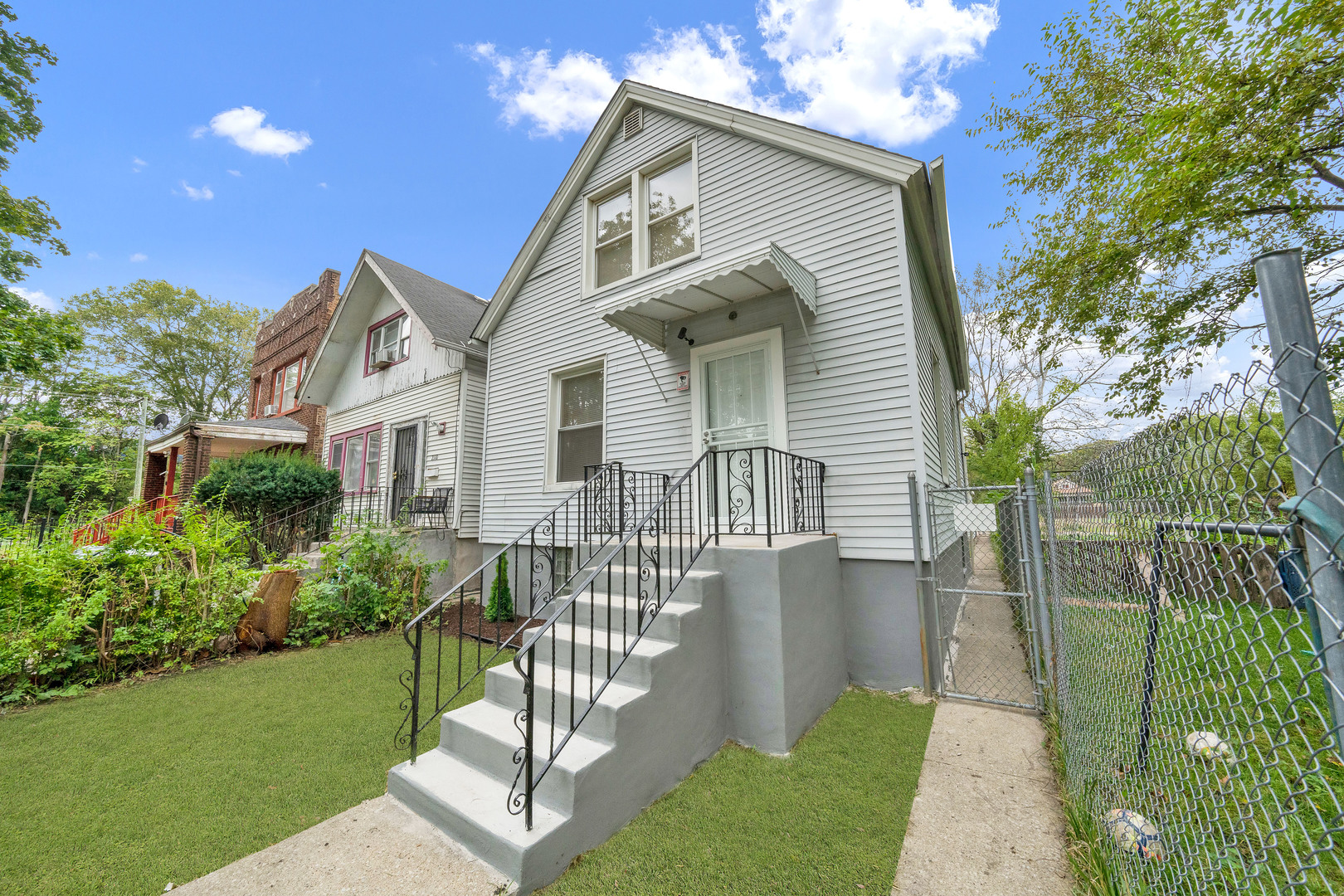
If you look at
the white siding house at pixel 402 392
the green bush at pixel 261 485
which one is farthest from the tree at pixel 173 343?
the green bush at pixel 261 485

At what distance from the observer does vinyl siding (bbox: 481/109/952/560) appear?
16.6ft

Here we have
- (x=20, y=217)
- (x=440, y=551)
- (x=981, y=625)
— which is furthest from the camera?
(x=20, y=217)

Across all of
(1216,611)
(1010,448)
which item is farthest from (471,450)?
(1010,448)

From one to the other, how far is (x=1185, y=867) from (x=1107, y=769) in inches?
50.8

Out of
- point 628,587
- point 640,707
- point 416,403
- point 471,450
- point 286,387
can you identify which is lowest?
point 640,707

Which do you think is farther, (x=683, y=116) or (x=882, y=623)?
(x=683, y=116)

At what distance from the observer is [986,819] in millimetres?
2930

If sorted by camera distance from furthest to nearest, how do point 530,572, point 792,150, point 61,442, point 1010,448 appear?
point 61,442 < point 1010,448 < point 792,150 < point 530,572

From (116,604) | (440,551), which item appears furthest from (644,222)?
(116,604)

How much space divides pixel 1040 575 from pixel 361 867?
16.5 ft

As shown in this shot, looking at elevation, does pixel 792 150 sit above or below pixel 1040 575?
above

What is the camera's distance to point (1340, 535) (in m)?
0.89

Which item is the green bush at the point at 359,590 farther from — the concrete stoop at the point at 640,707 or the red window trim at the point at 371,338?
the red window trim at the point at 371,338

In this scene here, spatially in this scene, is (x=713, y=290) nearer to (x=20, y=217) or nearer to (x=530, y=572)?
(x=530, y=572)
